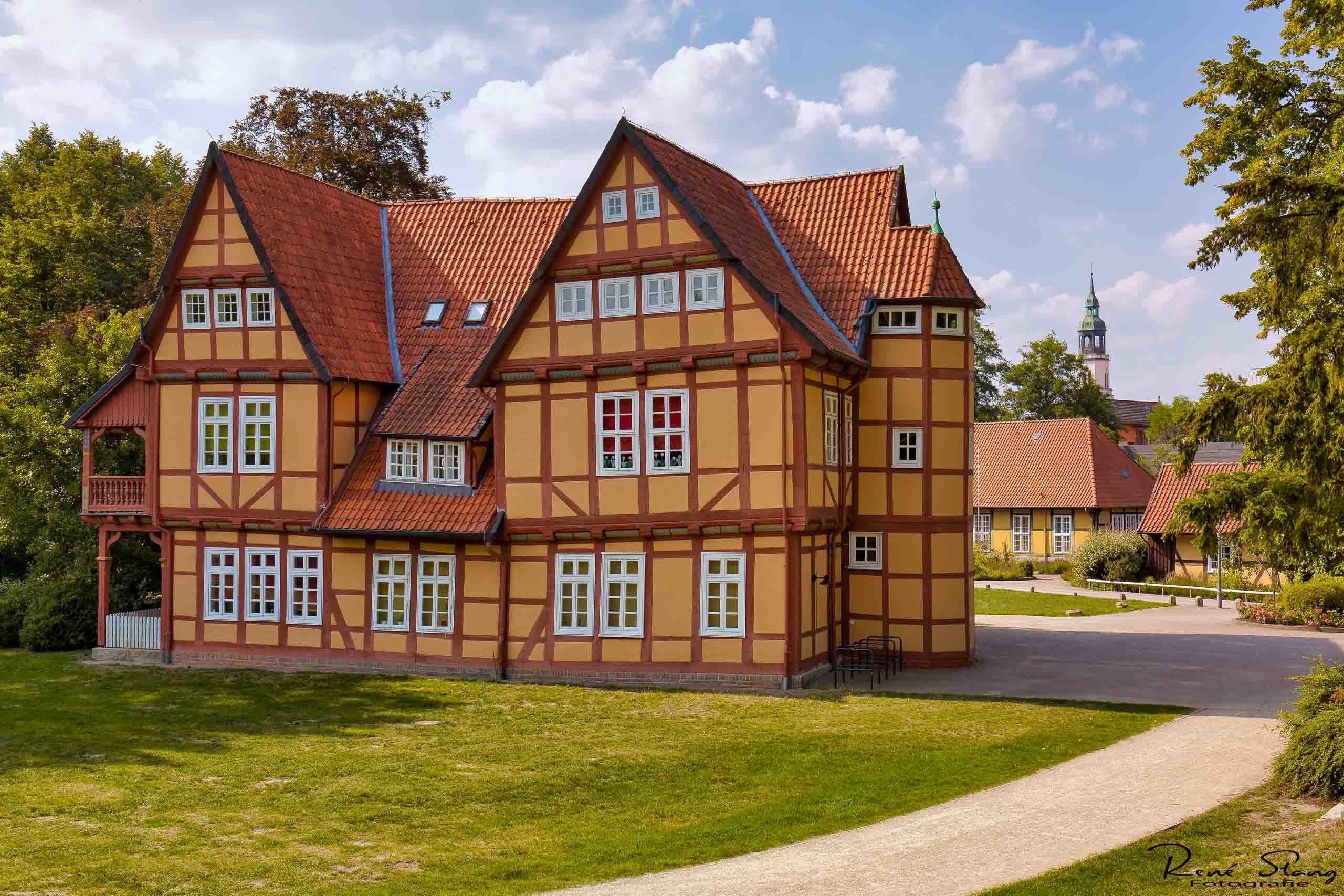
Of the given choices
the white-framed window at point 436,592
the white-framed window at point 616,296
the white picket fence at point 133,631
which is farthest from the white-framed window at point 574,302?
the white picket fence at point 133,631

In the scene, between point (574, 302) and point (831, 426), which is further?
point (831, 426)

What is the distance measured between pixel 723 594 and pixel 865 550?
4387mm

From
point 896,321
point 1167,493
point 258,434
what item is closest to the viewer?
point 896,321

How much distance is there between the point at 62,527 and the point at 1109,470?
4224 cm

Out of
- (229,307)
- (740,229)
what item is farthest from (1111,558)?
(229,307)

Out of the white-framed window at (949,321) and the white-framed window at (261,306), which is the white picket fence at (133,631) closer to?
the white-framed window at (261,306)

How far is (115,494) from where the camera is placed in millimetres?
28438

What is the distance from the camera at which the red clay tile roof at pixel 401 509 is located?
82.7 ft

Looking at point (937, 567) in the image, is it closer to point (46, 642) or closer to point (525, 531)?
point (525, 531)

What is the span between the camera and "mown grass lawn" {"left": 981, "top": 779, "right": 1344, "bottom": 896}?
11.1 metres

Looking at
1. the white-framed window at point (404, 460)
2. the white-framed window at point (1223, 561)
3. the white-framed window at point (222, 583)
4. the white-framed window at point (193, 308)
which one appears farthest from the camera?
the white-framed window at point (1223, 561)

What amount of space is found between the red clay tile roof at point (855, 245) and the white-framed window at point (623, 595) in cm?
681

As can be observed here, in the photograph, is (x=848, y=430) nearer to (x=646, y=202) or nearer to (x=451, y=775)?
(x=646, y=202)

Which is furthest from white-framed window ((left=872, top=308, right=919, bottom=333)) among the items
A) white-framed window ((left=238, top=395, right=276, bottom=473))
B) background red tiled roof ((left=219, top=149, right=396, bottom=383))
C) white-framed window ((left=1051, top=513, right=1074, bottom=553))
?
white-framed window ((left=1051, top=513, right=1074, bottom=553))
